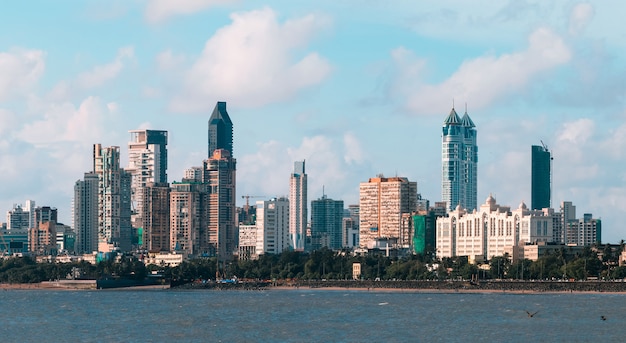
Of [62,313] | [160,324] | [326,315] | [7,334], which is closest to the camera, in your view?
[7,334]

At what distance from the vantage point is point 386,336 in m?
136

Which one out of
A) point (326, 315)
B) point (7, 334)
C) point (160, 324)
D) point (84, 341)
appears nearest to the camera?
point (84, 341)

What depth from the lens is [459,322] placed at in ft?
518

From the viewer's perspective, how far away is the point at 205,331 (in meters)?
144

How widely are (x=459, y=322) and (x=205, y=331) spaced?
30073 millimetres

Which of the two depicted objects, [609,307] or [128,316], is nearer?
[128,316]

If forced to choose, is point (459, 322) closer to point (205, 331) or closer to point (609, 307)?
point (205, 331)

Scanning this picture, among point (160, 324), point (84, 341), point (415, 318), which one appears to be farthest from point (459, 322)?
point (84, 341)

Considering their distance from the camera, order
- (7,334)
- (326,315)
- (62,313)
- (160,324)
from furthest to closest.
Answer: (62,313) → (326,315) → (160,324) → (7,334)

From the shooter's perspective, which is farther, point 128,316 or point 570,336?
point 128,316

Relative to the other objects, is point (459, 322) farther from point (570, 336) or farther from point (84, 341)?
point (84, 341)

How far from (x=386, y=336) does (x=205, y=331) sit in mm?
19250

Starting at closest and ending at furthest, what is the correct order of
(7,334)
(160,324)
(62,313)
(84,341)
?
(84,341) < (7,334) < (160,324) < (62,313)

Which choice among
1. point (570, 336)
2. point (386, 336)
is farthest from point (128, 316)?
point (570, 336)
